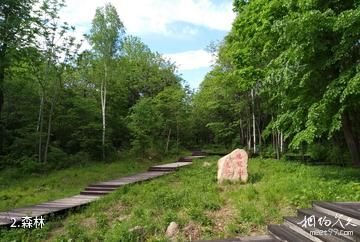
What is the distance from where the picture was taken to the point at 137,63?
88.0ft

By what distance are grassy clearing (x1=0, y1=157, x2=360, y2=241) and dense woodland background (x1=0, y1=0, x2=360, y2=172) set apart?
4.31 ft

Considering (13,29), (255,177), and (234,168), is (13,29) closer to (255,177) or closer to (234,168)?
(234,168)

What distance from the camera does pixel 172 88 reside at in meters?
23.4

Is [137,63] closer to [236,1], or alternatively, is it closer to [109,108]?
[109,108]

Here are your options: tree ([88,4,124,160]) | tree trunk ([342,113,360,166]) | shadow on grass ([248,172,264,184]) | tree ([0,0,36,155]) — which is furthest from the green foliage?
tree ([0,0,36,155])

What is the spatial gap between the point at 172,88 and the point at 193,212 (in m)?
17.7

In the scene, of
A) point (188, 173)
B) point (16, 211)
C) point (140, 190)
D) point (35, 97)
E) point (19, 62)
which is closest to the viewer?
point (16, 211)

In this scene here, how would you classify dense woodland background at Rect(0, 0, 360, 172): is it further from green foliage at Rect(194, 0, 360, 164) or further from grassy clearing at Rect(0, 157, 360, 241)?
grassy clearing at Rect(0, 157, 360, 241)

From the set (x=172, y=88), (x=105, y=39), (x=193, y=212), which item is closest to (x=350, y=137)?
(x=193, y=212)

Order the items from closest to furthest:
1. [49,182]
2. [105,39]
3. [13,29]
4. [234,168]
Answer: [234,168] < [49,182] < [13,29] < [105,39]

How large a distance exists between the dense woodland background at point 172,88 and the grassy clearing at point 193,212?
131 centimetres

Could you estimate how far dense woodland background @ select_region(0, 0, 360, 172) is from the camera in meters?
7.81

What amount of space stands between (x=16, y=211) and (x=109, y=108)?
1487 centimetres

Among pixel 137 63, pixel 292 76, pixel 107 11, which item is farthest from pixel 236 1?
pixel 137 63
